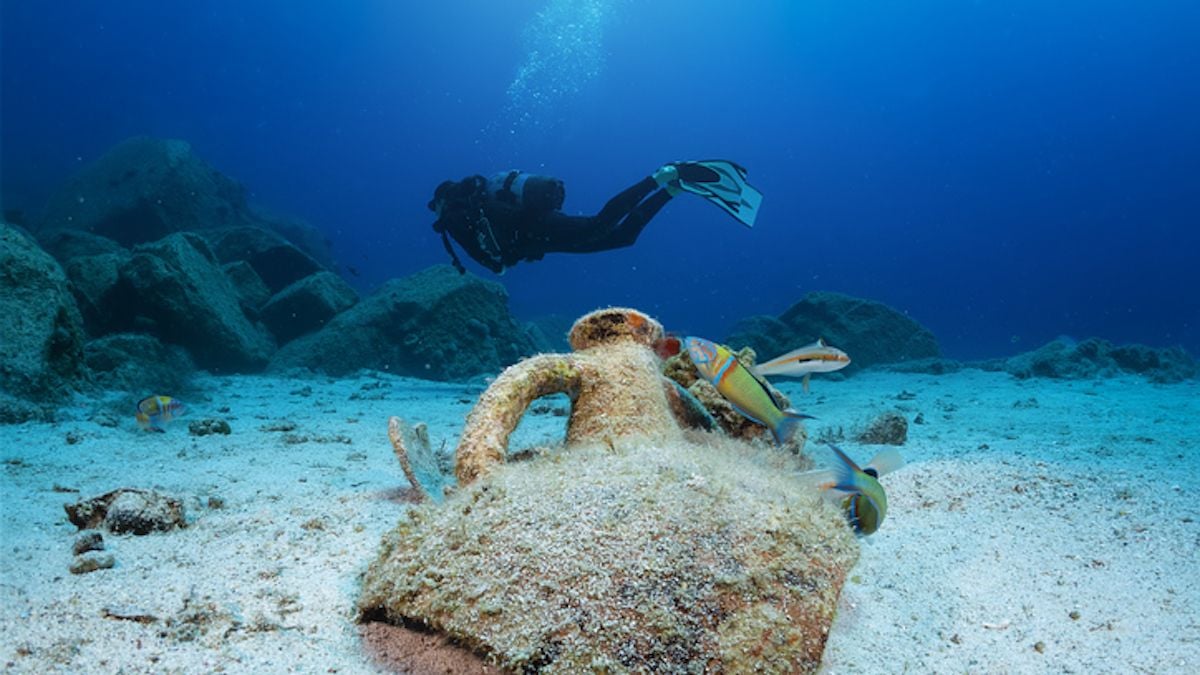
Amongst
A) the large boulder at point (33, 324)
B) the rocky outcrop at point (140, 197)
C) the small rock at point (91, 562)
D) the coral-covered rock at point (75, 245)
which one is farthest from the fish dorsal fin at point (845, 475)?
the rocky outcrop at point (140, 197)

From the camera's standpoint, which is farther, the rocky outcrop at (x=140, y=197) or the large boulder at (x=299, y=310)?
the rocky outcrop at (x=140, y=197)

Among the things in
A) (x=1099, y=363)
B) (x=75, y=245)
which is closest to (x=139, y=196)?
(x=75, y=245)

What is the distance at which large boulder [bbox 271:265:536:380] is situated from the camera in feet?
39.3

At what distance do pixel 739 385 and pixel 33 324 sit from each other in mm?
7418

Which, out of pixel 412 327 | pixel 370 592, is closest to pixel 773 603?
pixel 370 592

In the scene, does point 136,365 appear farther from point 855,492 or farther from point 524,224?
point 855,492

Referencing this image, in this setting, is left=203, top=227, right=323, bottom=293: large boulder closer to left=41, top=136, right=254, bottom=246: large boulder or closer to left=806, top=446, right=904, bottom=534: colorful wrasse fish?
left=41, top=136, right=254, bottom=246: large boulder

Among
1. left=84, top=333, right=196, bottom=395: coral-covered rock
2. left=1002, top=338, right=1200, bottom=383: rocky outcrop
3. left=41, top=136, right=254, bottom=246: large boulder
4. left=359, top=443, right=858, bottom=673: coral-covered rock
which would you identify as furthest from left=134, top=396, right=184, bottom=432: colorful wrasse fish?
left=41, top=136, right=254, bottom=246: large boulder

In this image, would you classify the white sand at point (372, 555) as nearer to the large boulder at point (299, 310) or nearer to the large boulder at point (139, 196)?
the large boulder at point (299, 310)

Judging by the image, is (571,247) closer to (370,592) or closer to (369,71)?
(370,592)

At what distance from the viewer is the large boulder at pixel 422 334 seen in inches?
471

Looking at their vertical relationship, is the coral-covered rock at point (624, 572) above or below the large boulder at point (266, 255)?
below

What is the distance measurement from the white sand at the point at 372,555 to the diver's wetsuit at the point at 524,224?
16.5ft

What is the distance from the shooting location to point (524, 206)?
1009cm
